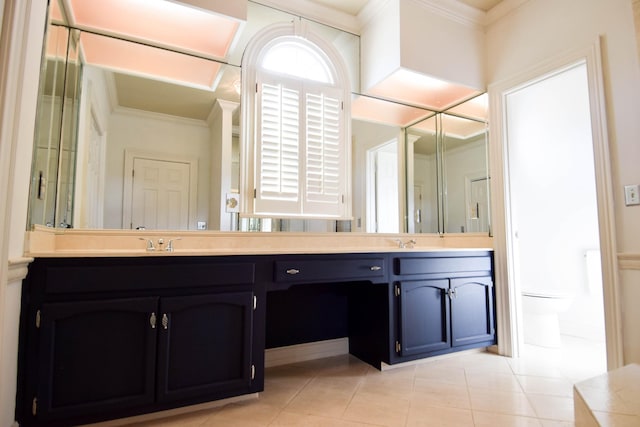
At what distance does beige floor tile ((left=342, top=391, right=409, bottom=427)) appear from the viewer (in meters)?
1.59

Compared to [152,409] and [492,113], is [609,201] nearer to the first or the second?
[492,113]

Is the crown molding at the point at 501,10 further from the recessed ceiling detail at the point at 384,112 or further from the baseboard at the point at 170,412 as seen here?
the baseboard at the point at 170,412

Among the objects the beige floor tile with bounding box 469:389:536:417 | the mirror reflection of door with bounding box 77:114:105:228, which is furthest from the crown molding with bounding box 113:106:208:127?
the beige floor tile with bounding box 469:389:536:417

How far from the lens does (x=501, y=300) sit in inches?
99.6

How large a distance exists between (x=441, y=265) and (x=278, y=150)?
4.50ft

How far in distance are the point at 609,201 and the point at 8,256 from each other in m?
2.83

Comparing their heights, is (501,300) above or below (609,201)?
below

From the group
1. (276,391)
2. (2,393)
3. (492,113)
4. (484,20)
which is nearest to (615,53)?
(492,113)

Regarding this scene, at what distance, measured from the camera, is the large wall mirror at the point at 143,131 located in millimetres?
1716

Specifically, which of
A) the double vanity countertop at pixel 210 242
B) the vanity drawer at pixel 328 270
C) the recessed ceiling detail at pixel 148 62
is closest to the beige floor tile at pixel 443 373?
the vanity drawer at pixel 328 270

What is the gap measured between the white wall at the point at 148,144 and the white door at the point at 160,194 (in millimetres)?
70

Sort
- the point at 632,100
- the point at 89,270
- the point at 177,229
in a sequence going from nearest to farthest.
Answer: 1. the point at 89,270
2. the point at 632,100
3. the point at 177,229

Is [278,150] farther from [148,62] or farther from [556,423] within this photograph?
[556,423]

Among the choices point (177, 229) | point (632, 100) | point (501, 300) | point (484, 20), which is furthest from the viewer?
point (484, 20)
